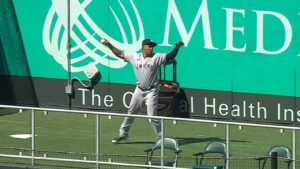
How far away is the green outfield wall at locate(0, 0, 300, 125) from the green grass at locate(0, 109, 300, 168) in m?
4.14

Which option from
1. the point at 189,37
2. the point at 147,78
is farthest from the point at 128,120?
the point at 189,37

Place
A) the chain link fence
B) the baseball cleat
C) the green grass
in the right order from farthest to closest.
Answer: the baseball cleat, the green grass, the chain link fence

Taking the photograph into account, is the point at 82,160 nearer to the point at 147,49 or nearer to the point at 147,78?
the point at 147,78

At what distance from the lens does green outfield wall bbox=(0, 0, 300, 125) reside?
2156 centimetres

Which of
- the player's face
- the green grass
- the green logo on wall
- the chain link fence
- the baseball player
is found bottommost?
the chain link fence

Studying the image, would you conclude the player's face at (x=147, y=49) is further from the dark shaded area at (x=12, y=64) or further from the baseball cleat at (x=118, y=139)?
the dark shaded area at (x=12, y=64)

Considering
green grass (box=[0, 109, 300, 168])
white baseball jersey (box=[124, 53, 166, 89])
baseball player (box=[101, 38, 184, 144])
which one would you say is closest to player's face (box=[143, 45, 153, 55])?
baseball player (box=[101, 38, 184, 144])

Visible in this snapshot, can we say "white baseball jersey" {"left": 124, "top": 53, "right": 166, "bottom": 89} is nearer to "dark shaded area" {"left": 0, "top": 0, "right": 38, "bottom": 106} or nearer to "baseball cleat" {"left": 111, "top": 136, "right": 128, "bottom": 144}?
"baseball cleat" {"left": 111, "top": 136, "right": 128, "bottom": 144}

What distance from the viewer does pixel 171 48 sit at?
22594 millimetres

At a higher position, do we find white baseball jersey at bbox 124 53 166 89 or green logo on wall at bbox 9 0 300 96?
green logo on wall at bbox 9 0 300 96

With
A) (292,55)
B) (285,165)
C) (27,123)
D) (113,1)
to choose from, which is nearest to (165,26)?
(113,1)

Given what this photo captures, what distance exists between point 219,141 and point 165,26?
612 centimetres

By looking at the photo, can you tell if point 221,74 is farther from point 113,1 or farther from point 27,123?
point 27,123

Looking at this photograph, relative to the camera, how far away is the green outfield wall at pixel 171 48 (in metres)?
21.6
